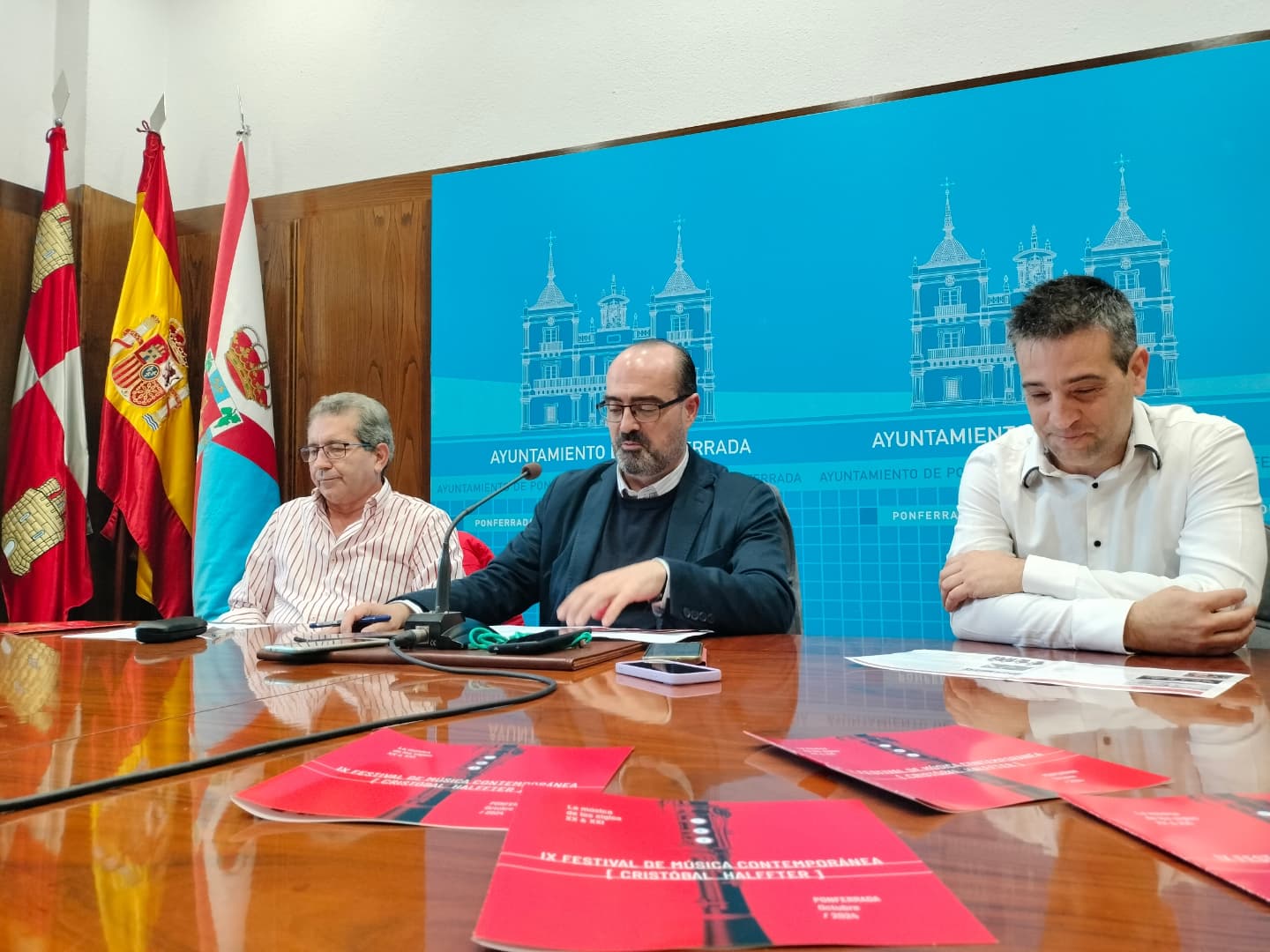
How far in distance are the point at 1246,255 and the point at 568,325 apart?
7.29 feet

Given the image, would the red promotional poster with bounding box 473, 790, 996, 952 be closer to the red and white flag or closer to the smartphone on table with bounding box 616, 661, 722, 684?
the smartphone on table with bounding box 616, 661, 722, 684

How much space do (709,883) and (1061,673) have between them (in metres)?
0.90

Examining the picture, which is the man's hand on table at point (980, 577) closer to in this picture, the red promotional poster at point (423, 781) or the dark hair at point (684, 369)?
the dark hair at point (684, 369)

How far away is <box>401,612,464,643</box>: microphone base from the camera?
4.65ft

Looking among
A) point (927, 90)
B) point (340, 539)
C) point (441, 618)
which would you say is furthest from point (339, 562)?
point (927, 90)

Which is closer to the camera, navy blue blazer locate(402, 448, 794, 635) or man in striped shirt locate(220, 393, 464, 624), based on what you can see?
navy blue blazer locate(402, 448, 794, 635)

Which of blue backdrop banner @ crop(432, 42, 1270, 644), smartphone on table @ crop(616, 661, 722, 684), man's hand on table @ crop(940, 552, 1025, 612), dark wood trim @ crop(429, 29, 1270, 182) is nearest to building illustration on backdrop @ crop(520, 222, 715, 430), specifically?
blue backdrop banner @ crop(432, 42, 1270, 644)

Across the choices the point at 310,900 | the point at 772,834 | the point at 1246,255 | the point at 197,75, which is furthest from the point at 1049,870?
the point at 197,75

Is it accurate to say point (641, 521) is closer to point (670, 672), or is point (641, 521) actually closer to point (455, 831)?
point (670, 672)

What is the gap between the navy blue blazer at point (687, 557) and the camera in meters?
1.77

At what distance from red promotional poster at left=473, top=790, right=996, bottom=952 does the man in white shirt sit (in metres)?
1.14

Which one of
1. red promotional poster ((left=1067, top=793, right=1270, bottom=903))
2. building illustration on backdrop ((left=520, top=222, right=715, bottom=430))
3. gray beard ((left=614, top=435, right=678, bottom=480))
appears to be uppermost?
building illustration on backdrop ((left=520, top=222, right=715, bottom=430))

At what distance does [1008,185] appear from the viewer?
9.45 feet

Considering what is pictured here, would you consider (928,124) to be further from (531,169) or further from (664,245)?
(531,169)
